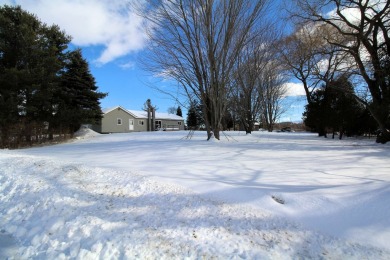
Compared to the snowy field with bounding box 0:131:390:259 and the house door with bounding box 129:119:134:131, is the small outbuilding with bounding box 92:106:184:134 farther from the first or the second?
the snowy field with bounding box 0:131:390:259

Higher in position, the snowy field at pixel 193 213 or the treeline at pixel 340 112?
the treeline at pixel 340 112

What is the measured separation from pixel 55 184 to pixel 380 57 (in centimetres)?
1579

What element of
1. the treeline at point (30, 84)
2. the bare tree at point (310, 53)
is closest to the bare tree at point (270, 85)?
the bare tree at point (310, 53)

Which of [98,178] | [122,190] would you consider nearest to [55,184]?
[98,178]

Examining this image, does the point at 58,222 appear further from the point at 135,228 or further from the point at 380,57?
the point at 380,57

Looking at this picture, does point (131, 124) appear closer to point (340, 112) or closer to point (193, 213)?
point (340, 112)

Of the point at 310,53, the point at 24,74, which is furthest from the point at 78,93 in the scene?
the point at 310,53

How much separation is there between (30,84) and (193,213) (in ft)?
53.1

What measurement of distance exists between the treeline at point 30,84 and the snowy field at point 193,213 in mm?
10091

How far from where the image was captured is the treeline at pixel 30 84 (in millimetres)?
13984

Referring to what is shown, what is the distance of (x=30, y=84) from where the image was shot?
1546cm

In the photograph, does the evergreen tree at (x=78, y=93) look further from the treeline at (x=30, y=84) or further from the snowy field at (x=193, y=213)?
the snowy field at (x=193, y=213)

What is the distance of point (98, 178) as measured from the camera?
4.84 m

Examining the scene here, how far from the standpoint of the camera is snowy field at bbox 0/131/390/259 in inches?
107
